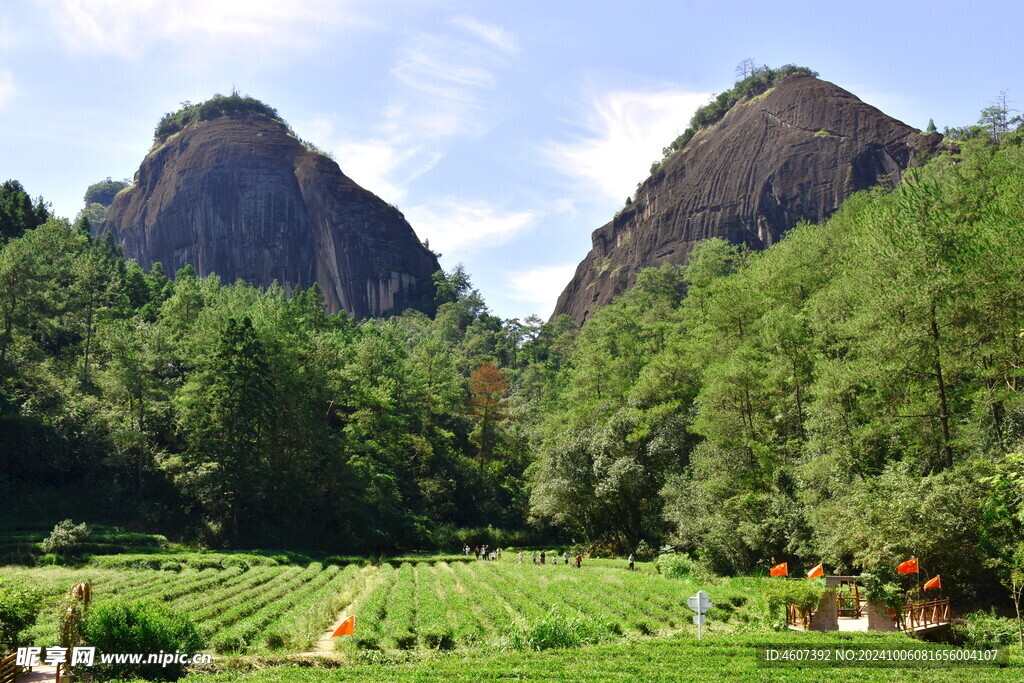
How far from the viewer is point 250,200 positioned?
128125 mm

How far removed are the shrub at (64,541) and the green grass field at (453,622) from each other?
2.54 meters

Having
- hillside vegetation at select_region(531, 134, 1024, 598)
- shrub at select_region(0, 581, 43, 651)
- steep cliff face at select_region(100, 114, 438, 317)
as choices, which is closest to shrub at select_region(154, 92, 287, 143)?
steep cliff face at select_region(100, 114, 438, 317)

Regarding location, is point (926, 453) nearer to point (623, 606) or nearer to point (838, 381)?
point (838, 381)

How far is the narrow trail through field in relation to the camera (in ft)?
61.2

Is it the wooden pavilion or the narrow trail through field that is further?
the wooden pavilion

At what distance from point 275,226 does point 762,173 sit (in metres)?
84.2

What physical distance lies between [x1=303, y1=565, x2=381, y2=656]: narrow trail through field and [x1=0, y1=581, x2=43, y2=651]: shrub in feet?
21.3

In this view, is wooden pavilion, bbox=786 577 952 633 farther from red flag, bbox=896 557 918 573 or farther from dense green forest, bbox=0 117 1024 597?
dense green forest, bbox=0 117 1024 597

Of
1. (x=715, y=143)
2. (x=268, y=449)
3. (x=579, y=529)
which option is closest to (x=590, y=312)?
(x=715, y=143)

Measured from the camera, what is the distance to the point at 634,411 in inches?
1858

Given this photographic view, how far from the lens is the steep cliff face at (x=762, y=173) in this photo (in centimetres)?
8225

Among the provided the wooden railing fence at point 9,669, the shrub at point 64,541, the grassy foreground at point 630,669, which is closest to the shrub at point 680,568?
the grassy foreground at point 630,669

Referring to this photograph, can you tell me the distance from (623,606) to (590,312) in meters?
83.5

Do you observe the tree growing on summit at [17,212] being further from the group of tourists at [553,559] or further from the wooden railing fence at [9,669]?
the wooden railing fence at [9,669]
